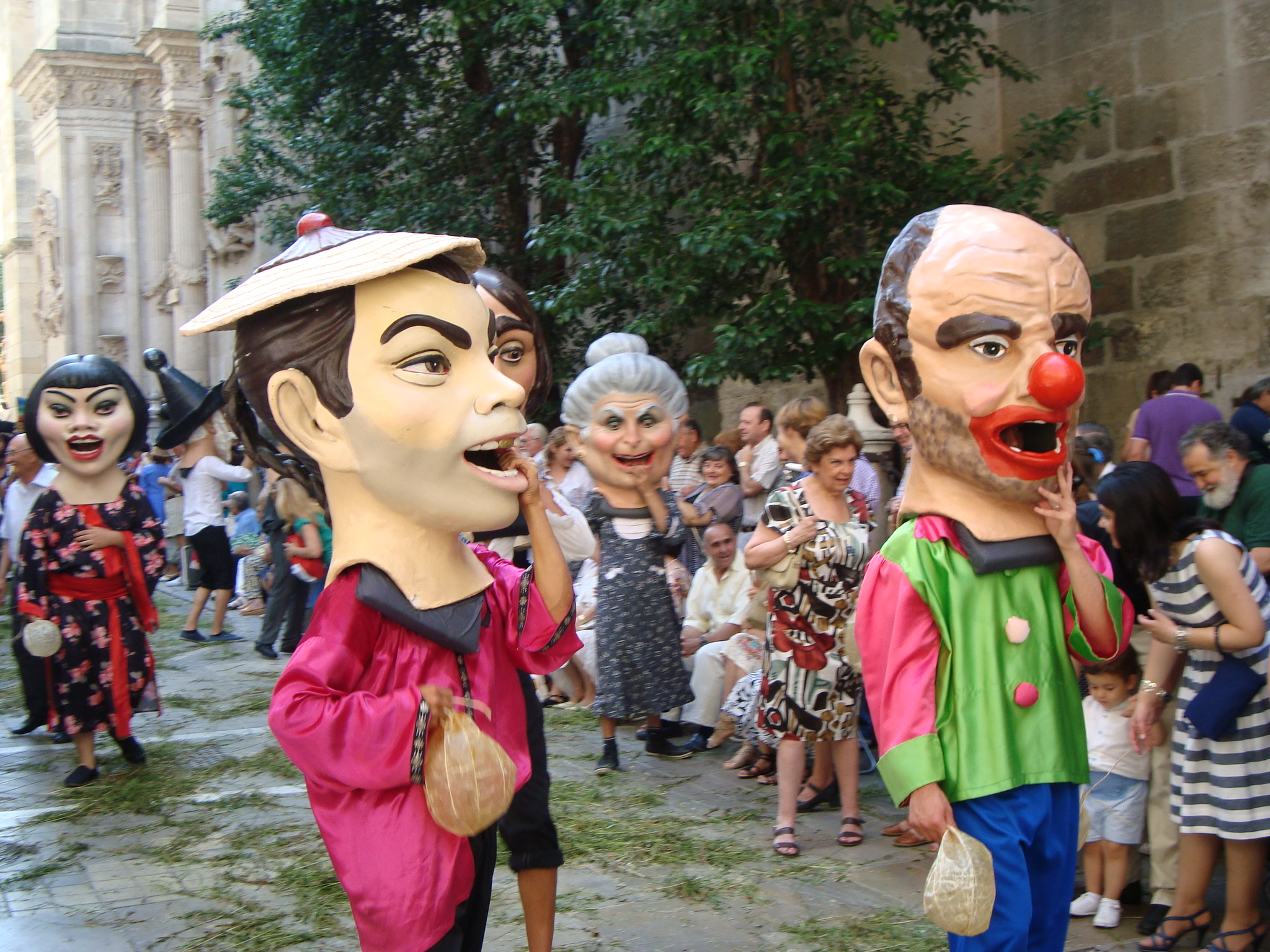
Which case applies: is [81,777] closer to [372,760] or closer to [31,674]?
[31,674]

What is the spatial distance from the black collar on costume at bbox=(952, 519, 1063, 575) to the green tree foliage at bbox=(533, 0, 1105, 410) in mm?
4285

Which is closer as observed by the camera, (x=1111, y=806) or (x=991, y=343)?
(x=991, y=343)

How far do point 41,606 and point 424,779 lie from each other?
4.14 metres

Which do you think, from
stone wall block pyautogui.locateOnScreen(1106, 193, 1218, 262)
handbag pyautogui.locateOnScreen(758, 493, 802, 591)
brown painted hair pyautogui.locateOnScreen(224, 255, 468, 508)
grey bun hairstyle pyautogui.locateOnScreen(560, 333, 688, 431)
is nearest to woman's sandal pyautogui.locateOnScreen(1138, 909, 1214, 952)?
handbag pyautogui.locateOnScreen(758, 493, 802, 591)

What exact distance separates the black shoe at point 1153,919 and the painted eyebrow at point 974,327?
2.14 metres

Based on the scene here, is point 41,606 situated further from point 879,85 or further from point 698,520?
point 879,85

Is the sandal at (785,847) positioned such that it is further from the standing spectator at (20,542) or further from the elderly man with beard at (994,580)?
the standing spectator at (20,542)

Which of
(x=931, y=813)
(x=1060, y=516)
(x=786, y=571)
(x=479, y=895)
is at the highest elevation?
(x=1060, y=516)

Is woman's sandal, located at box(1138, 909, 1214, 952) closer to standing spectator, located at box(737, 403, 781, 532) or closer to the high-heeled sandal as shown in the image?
the high-heeled sandal

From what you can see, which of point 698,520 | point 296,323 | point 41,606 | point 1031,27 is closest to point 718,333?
point 698,520

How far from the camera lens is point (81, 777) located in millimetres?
5719

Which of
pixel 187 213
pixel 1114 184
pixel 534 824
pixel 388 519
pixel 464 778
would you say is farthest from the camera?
pixel 187 213

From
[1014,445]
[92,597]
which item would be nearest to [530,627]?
[1014,445]

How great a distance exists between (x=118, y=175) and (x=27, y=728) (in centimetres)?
2306
